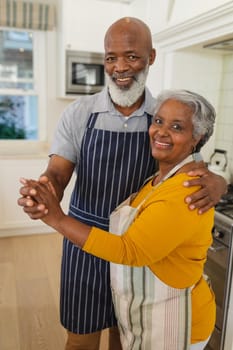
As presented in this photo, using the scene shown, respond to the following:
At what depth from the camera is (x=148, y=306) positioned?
101 cm

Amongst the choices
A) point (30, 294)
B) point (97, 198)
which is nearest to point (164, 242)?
point (97, 198)

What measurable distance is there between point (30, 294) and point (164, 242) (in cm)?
175

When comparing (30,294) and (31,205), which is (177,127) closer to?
(31,205)

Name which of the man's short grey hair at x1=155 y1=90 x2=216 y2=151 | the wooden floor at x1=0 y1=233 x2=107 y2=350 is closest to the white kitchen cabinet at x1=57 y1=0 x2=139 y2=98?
the wooden floor at x1=0 y1=233 x2=107 y2=350

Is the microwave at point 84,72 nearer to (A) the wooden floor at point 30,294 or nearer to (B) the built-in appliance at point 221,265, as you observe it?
(A) the wooden floor at point 30,294

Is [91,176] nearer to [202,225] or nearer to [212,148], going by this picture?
[202,225]

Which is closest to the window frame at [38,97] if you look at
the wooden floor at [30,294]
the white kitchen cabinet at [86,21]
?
the white kitchen cabinet at [86,21]

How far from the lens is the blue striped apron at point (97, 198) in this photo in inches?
45.3

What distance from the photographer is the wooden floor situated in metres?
1.87

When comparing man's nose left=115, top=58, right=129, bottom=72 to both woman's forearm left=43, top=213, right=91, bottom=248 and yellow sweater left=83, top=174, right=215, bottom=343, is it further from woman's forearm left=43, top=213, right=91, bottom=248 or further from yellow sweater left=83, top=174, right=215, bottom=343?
woman's forearm left=43, top=213, right=91, bottom=248

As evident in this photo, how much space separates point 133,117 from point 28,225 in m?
2.33

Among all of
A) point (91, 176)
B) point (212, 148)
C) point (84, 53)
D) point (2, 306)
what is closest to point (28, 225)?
point (2, 306)

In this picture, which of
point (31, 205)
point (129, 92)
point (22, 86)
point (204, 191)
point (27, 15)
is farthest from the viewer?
point (22, 86)

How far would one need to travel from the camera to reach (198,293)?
1.03 meters
